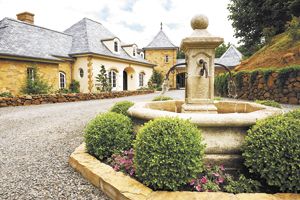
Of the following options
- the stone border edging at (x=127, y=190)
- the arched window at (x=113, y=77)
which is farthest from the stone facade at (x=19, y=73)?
the stone border edging at (x=127, y=190)

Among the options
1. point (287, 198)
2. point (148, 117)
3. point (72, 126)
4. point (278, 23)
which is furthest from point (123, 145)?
point (278, 23)

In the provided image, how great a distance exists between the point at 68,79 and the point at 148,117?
1880cm

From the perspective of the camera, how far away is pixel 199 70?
445cm

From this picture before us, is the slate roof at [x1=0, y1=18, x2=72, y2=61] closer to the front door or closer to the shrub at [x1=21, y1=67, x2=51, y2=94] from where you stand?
the shrub at [x1=21, y1=67, x2=51, y2=94]

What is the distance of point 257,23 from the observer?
18625mm

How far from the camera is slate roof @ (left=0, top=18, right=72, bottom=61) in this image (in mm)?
15609

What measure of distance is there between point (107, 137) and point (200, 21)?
9.46ft

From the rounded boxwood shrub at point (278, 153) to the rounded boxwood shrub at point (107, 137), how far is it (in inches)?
76.2

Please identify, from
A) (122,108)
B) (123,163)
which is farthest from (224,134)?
(122,108)

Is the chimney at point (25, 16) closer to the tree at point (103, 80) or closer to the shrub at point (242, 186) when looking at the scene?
the tree at point (103, 80)

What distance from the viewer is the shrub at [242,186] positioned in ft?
8.67

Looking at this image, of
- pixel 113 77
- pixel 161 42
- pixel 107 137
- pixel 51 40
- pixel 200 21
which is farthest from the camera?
pixel 161 42

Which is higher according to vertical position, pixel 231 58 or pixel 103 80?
pixel 231 58

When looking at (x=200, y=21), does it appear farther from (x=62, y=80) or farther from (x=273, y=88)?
(x=62, y=80)
